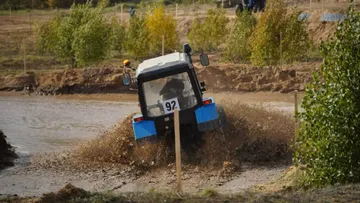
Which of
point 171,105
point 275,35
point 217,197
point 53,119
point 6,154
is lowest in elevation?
point 53,119

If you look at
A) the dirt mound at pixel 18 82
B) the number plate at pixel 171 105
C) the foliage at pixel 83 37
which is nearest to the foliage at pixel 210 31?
the foliage at pixel 83 37

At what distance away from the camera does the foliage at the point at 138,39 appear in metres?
40.5

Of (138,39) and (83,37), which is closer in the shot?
(83,37)

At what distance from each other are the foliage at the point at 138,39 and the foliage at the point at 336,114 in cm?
2810

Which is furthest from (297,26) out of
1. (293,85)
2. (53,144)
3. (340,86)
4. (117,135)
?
(340,86)

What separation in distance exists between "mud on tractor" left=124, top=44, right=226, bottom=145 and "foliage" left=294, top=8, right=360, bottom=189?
509cm

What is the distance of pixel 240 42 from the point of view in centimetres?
3656

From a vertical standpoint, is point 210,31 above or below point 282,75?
above

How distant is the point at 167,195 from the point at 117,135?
7.59 m

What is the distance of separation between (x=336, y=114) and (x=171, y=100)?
5860 mm

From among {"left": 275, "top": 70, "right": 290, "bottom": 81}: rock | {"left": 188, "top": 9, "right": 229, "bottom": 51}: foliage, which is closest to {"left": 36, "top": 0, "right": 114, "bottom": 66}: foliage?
{"left": 188, "top": 9, "right": 229, "bottom": 51}: foliage

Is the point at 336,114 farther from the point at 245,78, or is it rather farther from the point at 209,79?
the point at 209,79

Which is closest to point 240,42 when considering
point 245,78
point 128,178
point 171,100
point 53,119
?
point 245,78

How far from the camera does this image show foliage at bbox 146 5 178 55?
41.3m
